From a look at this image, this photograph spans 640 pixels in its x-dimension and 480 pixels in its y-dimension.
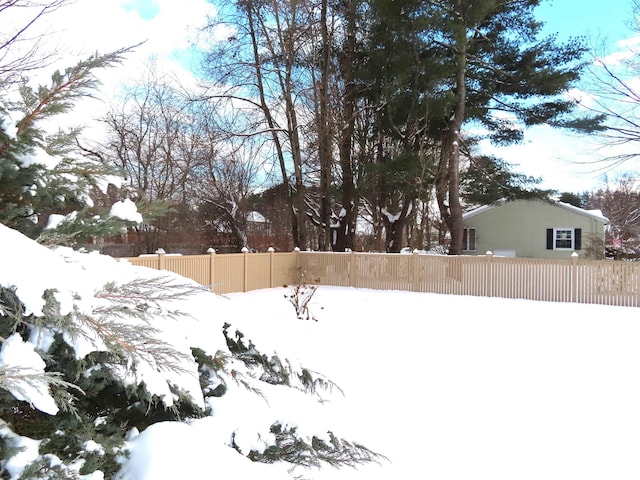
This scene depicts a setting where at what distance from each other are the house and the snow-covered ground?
37.7ft

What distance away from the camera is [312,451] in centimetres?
174

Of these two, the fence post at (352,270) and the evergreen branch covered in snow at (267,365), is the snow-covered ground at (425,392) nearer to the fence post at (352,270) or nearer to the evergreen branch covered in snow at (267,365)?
the evergreen branch covered in snow at (267,365)

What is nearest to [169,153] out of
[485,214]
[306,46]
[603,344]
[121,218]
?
[306,46]

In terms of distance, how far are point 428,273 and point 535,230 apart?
10362 mm

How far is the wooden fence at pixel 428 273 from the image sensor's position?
9.55 meters

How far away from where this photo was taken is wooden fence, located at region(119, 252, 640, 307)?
955 cm

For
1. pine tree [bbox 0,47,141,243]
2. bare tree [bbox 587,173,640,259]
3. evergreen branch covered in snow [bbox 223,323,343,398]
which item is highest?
bare tree [bbox 587,173,640,259]

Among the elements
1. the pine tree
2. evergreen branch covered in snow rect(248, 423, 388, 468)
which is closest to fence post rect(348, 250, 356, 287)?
evergreen branch covered in snow rect(248, 423, 388, 468)

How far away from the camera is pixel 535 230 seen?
1961cm

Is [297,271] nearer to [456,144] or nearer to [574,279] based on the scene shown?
[456,144]

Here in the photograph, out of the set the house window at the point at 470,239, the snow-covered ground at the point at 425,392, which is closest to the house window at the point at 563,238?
the house window at the point at 470,239

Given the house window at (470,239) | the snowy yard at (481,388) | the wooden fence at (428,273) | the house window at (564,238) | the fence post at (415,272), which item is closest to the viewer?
the snowy yard at (481,388)

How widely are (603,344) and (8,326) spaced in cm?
675

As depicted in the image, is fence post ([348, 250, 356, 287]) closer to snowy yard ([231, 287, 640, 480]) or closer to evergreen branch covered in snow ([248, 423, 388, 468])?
snowy yard ([231, 287, 640, 480])
